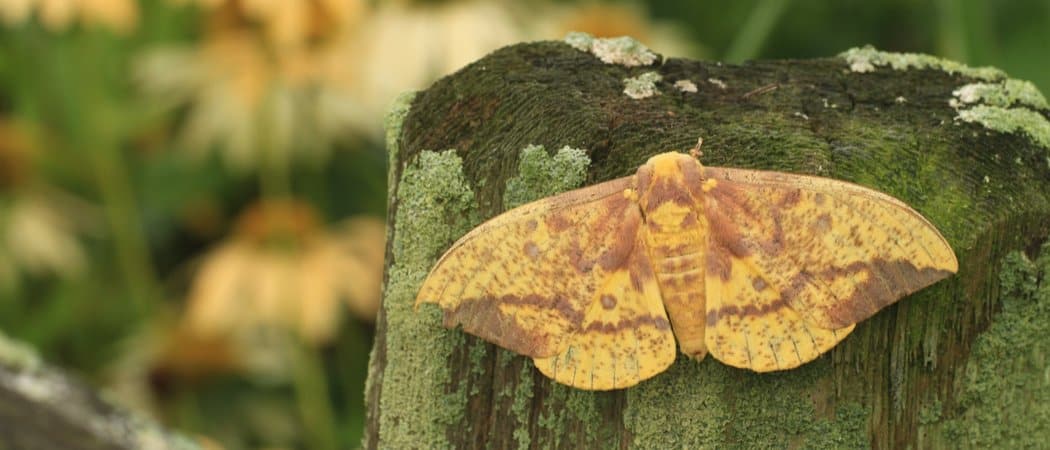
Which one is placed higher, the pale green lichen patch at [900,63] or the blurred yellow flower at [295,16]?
the blurred yellow flower at [295,16]

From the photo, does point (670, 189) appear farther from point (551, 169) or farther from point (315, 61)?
point (315, 61)

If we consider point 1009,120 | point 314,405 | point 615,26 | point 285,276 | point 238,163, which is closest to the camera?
point 1009,120

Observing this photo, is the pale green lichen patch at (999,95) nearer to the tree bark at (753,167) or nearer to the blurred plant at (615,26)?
the tree bark at (753,167)

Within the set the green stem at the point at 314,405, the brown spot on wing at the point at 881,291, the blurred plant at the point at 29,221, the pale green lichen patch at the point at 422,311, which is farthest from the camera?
the blurred plant at the point at 29,221

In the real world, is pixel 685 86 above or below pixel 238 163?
below

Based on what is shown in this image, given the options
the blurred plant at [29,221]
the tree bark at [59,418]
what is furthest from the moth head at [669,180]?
the blurred plant at [29,221]

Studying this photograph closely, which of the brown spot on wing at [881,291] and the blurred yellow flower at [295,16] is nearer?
the brown spot on wing at [881,291]

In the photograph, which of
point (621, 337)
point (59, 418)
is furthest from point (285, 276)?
point (621, 337)
